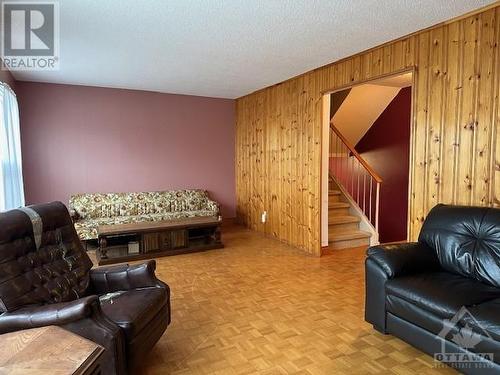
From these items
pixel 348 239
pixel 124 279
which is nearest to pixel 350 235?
pixel 348 239

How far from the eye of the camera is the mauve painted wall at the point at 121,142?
498 centimetres

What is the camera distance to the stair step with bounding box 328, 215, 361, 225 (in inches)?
196

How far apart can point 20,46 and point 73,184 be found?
8.06 feet

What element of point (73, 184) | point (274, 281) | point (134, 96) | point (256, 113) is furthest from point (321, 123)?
point (73, 184)

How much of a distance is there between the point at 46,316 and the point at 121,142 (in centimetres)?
425

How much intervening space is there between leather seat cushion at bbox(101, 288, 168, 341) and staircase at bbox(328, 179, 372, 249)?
311 centimetres

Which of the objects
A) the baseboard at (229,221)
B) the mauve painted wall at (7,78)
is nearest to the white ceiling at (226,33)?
the mauve painted wall at (7,78)

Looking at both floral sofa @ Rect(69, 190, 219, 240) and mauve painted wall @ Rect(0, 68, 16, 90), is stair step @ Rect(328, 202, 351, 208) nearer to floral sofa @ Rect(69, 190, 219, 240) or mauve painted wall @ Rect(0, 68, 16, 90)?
floral sofa @ Rect(69, 190, 219, 240)

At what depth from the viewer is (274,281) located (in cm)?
348

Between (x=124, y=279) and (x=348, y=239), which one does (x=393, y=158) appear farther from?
(x=124, y=279)

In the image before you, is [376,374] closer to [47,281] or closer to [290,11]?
[47,281]

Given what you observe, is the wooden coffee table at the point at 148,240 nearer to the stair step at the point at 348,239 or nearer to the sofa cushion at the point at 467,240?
the stair step at the point at 348,239

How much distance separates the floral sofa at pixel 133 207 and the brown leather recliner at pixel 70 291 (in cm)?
255

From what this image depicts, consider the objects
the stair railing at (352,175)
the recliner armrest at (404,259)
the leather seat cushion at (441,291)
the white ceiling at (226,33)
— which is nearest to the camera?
the leather seat cushion at (441,291)
